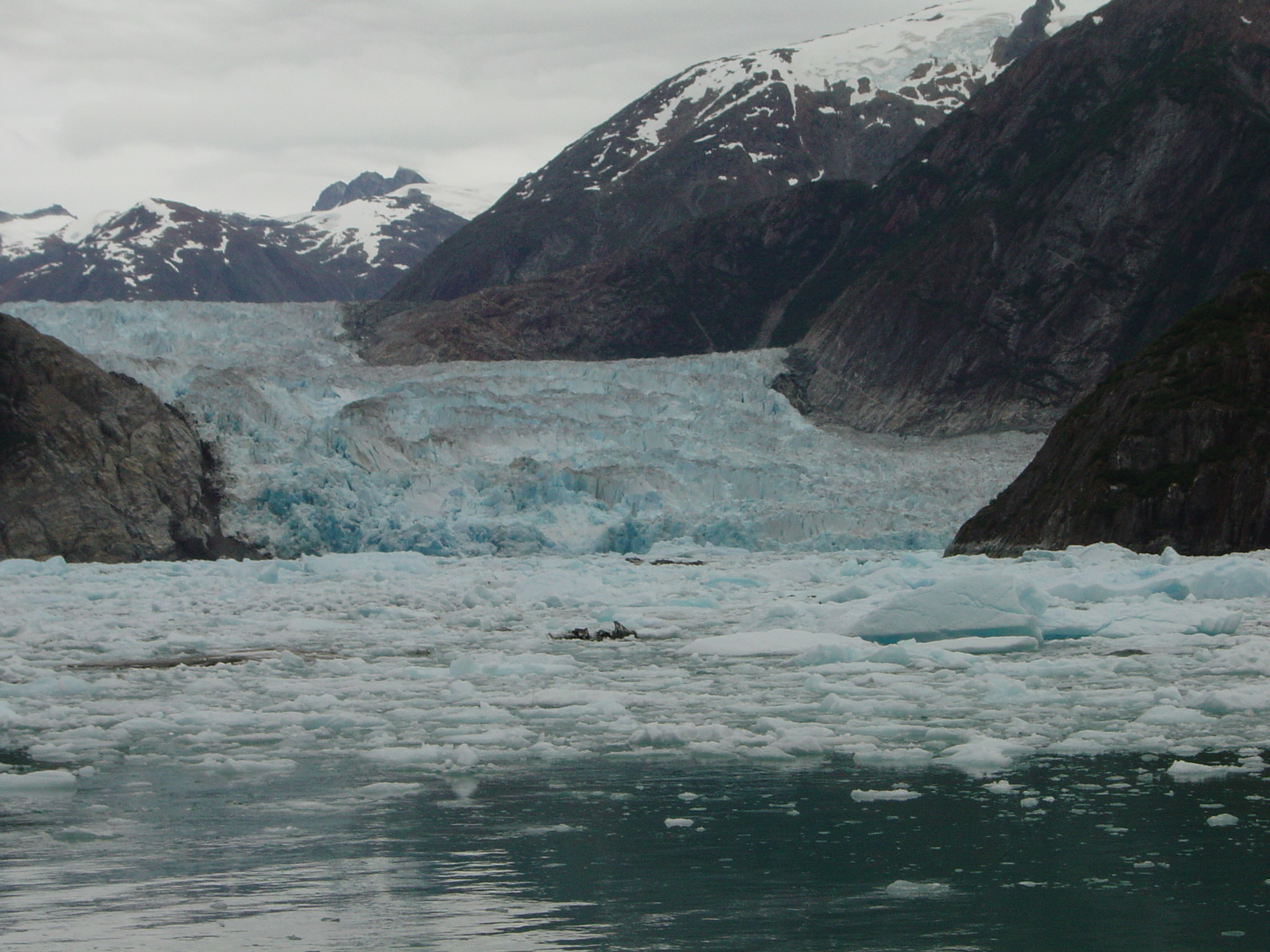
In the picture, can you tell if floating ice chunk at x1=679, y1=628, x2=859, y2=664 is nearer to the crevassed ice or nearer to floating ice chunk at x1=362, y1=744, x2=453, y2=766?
floating ice chunk at x1=362, y1=744, x2=453, y2=766

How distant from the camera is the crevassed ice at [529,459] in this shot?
102 feet

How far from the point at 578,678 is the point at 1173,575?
8800mm

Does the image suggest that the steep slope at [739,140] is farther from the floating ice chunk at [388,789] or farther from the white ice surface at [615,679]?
the floating ice chunk at [388,789]

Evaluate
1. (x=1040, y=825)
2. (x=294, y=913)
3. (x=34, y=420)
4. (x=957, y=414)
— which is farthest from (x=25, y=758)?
(x=957, y=414)

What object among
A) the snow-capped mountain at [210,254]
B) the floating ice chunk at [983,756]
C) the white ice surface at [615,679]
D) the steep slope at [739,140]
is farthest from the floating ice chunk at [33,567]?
the snow-capped mountain at [210,254]

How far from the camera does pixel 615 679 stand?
11555mm

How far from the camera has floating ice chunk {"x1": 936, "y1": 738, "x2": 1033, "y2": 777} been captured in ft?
25.0

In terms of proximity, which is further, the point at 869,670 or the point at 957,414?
the point at 957,414

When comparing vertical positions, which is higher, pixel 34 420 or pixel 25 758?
pixel 34 420

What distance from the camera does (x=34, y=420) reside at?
2906 centimetres

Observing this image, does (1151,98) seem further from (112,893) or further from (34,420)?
(112,893)

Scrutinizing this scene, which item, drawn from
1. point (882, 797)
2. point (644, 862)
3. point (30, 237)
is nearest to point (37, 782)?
point (644, 862)

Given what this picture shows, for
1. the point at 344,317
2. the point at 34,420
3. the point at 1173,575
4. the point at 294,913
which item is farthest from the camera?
the point at 344,317

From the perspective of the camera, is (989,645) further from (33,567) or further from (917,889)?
(33,567)
